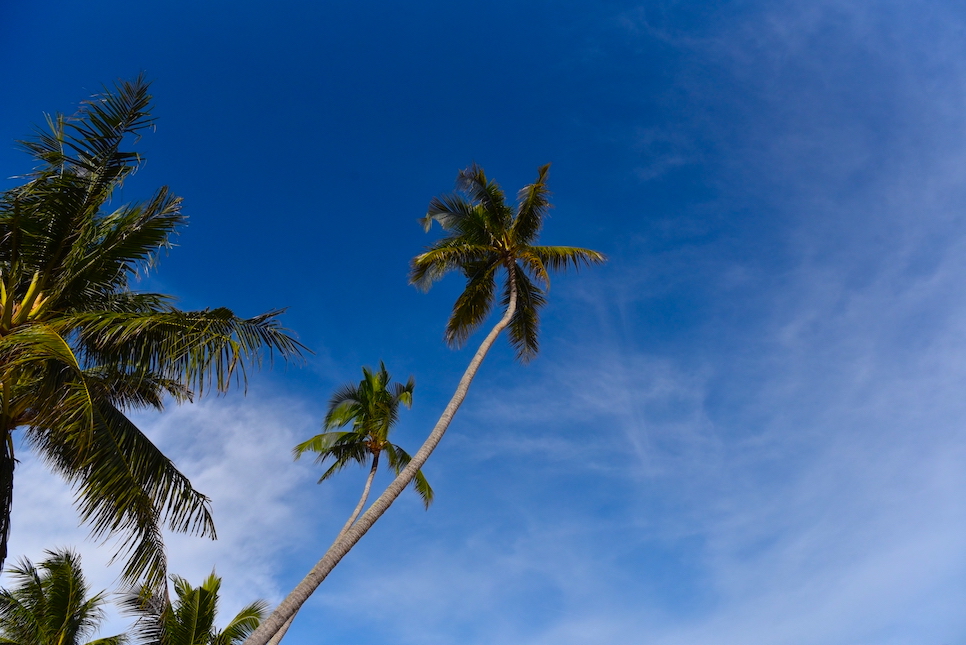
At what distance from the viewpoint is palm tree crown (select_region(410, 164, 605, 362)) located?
16.2 meters

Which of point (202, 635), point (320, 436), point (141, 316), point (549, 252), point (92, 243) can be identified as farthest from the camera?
point (320, 436)

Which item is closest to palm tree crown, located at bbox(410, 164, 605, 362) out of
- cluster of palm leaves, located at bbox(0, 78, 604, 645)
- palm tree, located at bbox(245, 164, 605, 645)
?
palm tree, located at bbox(245, 164, 605, 645)

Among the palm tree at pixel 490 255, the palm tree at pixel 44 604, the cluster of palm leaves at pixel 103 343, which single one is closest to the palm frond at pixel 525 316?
the palm tree at pixel 490 255

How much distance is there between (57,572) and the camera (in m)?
14.8

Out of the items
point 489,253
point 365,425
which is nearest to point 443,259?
point 489,253

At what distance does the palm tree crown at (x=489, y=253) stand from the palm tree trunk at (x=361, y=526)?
2.88 metres

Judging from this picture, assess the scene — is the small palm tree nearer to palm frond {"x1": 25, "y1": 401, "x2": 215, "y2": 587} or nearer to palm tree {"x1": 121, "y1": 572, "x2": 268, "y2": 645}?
palm tree {"x1": 121, "y1": 572, "x2": 268, "y2": 645}

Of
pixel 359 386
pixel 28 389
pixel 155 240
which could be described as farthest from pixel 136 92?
pixel 359 386

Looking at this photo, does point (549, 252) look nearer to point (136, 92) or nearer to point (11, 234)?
point (136, 92)

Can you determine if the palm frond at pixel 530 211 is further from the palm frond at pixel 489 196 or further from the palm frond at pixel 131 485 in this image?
the palm frond at pixel 131 485

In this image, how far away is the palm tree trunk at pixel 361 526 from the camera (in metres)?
7.59

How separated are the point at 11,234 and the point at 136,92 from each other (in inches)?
108

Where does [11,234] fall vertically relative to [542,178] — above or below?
below

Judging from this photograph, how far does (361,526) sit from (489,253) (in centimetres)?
952
